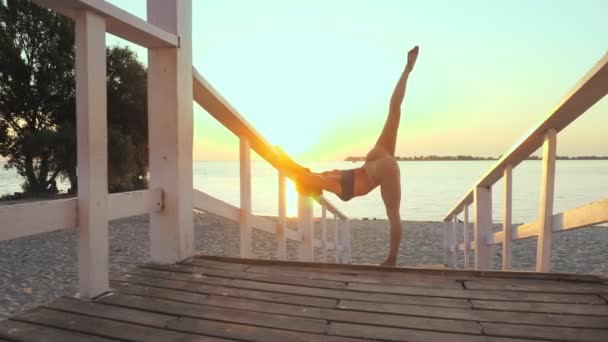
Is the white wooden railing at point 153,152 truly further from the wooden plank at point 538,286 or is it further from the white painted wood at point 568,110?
the white painted wood at point 568,110

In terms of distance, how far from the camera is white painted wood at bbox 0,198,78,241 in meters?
1.85

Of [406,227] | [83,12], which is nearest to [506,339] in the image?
[83,12]

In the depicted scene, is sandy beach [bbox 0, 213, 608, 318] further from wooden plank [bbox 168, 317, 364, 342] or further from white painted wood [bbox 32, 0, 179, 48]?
wooden plank [bbox 168, 317, 364, 342]

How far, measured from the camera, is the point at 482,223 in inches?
177

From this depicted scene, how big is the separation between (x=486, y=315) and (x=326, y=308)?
0.68 m

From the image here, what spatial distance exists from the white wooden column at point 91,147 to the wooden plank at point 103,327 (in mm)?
262

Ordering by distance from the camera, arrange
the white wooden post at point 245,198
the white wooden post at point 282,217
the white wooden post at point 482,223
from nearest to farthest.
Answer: the white wooden post at point 245,198
the white wooden post at point 282,217
the white wooden post at point 482,223

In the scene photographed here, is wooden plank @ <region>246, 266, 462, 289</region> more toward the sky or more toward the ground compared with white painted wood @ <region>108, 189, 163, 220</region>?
more toward the ground

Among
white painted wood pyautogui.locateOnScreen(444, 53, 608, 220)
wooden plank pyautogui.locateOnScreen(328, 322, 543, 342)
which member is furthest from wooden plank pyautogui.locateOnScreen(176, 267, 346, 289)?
white painted wood pyautogui.locateOnScreen(444, 53, 608, 220)

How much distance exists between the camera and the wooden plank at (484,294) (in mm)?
2291

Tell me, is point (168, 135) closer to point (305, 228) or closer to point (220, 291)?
point (220, 291)

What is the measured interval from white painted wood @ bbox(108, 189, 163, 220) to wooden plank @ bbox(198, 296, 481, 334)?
2.16 ft

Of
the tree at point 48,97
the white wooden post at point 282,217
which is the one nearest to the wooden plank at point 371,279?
the white wooden post at point 282,217

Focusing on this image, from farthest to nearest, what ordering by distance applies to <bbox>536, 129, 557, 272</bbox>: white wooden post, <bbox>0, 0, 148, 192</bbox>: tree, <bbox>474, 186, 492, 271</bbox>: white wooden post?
<bbox>0, 0, 148, 192</bbox>: tree → <bbox>474, 186, 492, 271</bbox>: white wooden post → <bbox>536, 129, 557, 272</bbox>: white wooden post
